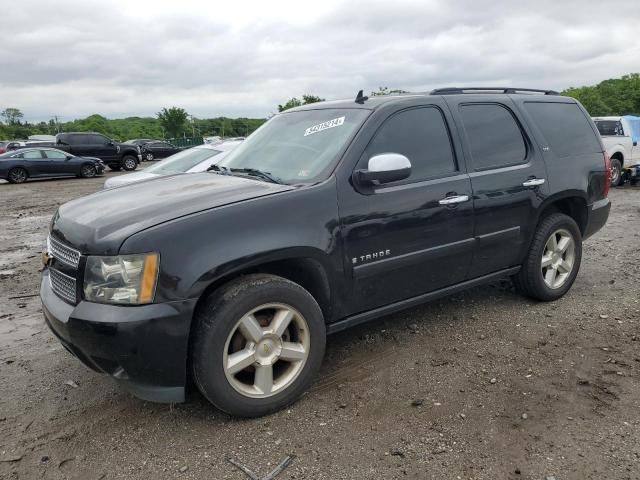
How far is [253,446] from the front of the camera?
272 cm

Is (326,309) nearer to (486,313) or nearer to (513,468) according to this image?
(513,468)

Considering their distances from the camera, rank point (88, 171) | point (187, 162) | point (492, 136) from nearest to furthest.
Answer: point (492, 136) → point (187, 162) → point (88, 171)

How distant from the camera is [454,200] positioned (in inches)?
145

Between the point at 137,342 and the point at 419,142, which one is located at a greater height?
the point at 419,142

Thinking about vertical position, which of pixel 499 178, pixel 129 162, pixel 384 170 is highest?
pixel 384 170

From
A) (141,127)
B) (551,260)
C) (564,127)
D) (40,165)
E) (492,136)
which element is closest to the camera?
(492,136)

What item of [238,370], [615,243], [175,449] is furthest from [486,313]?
[615,243]

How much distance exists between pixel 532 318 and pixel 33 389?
150 inches

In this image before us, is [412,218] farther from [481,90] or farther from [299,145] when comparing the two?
[481,90]

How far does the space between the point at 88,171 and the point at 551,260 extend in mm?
20322

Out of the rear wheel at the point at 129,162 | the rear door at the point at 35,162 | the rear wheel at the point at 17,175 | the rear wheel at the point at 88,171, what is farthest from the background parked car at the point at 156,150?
the rear wheel at the point at 17,175

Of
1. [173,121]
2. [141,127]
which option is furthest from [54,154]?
[141,127]

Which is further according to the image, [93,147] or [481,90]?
[93,147]

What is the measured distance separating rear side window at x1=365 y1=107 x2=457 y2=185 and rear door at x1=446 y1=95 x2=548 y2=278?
7.7 inches
